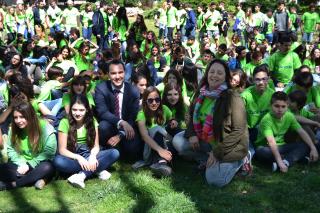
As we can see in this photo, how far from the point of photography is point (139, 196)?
199 inches

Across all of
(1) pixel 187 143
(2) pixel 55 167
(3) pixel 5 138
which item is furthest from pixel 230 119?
(3) pixel 5 138

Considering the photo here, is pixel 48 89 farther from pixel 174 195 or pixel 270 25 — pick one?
pixel 270 25

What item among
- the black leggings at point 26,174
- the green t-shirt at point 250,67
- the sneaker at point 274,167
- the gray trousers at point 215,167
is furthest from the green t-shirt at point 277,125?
the green t-shirt at point 250,67

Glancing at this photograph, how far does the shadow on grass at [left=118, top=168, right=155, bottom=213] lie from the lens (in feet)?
15.6

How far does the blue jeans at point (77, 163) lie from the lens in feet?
17.6

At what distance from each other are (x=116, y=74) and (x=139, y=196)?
1767mm

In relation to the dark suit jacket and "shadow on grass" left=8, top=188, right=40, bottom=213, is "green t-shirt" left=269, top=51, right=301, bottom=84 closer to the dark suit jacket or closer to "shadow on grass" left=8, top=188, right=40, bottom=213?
the dark suit jacket

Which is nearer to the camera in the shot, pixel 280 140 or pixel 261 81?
pixel 280 140

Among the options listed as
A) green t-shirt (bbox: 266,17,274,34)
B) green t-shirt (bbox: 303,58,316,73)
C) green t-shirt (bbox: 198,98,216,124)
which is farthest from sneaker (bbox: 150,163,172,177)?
green t-shirt (bbox: 266,17,274,34)

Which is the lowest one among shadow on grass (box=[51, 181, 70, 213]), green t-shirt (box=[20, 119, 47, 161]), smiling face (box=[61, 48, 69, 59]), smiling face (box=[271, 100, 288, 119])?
shadow on grass (box=[51, 181, 70, 213])

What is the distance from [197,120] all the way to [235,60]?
16.9ft

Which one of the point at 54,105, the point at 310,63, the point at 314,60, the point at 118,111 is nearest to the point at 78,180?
the point at 118,111

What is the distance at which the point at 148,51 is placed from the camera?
450 inches

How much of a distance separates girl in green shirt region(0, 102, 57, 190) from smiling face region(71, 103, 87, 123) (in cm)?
36
